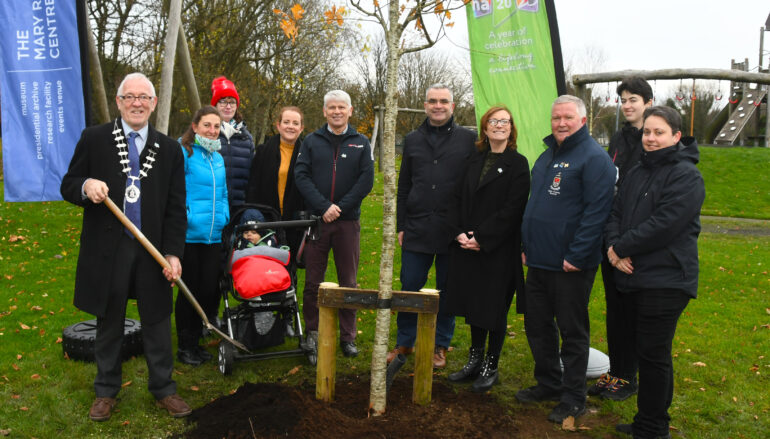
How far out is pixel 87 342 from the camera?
4941mm

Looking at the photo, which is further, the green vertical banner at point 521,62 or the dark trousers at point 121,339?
the green vertical banner at point 521,62

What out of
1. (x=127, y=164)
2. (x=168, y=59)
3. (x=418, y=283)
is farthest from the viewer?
(x=168, y=59)

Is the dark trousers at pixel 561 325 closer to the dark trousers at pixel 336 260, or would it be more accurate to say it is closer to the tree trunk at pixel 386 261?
the tree trunk at pixel 386 261

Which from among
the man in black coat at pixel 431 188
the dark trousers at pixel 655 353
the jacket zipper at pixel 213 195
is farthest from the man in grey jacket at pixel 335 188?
the dark trousers at pixel 655 353

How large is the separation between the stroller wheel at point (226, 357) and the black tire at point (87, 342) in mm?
877

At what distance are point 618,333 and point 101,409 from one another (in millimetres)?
3806

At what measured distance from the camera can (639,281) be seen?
365 cm

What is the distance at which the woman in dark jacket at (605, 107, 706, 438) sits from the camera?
11.6 feet

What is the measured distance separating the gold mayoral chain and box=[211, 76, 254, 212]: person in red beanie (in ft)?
4.24

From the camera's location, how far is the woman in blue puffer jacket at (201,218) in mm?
4824

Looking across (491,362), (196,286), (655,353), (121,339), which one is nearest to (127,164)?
(121,339)

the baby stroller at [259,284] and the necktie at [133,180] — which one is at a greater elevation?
the necktie at [133,180]

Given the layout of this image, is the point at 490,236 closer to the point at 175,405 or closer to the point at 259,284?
the point at 259,284

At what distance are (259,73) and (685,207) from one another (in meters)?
23.0
